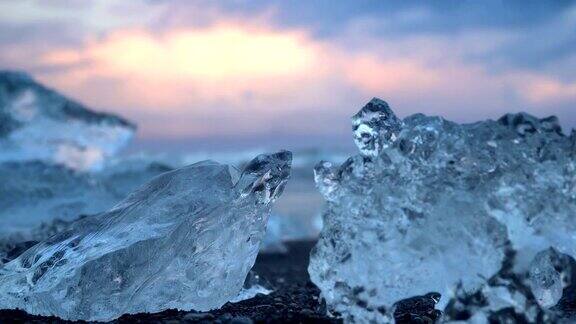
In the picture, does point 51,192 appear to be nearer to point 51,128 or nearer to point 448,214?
point 51,128

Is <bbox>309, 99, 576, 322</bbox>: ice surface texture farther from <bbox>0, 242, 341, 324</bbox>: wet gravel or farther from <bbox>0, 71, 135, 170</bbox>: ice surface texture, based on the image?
<bbox>0, 71, 135, 170</bbox>: ice surface texture

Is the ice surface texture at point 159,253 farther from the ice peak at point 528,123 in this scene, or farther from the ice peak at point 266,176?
the ice peak at point 528,123

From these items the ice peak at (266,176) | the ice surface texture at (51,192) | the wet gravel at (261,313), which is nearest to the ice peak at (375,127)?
the ice peak at (266,176)

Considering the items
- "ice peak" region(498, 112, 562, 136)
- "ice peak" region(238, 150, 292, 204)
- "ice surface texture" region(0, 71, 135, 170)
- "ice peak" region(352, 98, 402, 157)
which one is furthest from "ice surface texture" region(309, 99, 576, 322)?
"ice surface texture" region(0, 71, 135, 170)

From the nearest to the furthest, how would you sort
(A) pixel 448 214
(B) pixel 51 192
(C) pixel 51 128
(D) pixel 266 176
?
(A) pixel 448 214, (D) pixel 266 176, (B) pixel 51 192, (C) pixel 51 128

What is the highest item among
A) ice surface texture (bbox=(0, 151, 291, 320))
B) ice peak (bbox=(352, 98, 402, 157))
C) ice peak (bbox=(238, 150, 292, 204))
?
ice peak (bbox=(352, 98, 402, 157))

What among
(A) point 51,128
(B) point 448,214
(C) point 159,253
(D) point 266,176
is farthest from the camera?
(A) point 51,128

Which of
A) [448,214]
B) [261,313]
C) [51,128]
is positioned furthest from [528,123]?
[51,128]

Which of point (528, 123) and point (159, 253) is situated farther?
point (159, 253)
